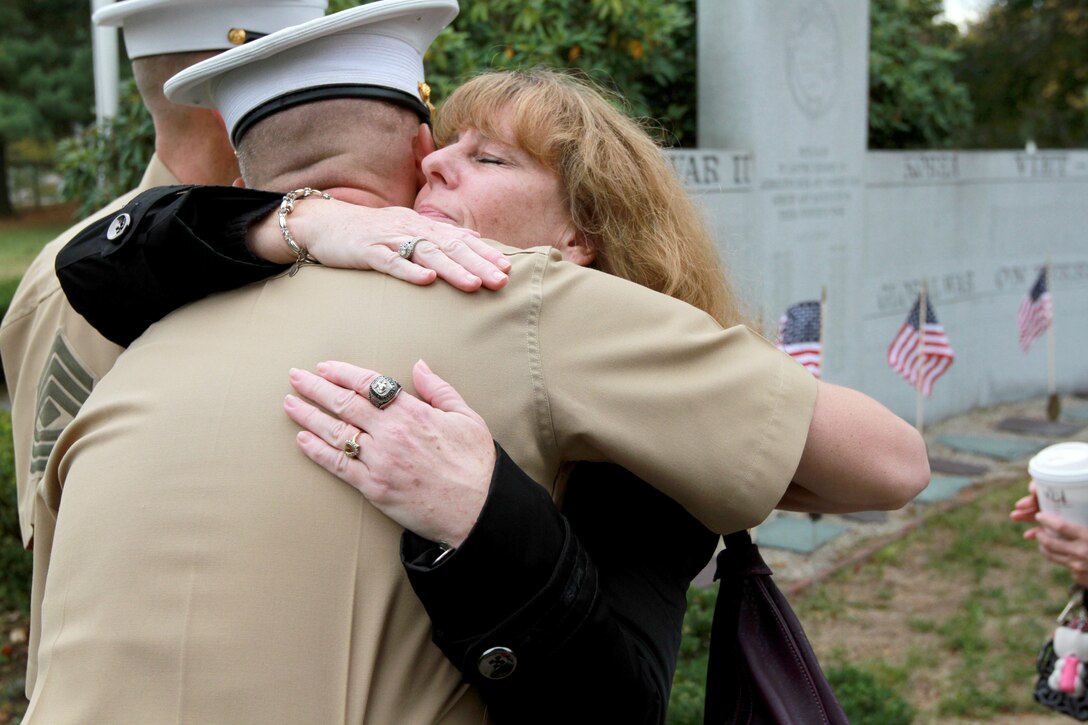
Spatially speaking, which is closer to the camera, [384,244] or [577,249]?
[384,244]

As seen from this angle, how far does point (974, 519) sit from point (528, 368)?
231 inches

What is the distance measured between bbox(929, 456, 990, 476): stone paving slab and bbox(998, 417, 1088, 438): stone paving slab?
1.24m

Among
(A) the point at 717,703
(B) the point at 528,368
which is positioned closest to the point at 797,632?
(A) the point at 717,703

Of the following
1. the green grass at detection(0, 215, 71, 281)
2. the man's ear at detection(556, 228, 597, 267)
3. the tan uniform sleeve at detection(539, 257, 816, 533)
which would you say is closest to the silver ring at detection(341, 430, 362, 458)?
the tan uniform sleeve at detection(539, 257, 816, 533)

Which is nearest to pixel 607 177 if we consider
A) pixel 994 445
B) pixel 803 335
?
pixel 803 335

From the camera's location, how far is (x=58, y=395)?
6.94ft

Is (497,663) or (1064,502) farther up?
(497,663)

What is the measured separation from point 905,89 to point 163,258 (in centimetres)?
800

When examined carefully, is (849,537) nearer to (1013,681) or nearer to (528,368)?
(1013,681)

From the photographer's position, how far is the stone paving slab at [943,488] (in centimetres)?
700

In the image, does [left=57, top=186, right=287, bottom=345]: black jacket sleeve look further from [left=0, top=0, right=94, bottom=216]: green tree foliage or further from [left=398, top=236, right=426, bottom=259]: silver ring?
[left=0, top=0, right=94, bottom=216]: green tree foliage

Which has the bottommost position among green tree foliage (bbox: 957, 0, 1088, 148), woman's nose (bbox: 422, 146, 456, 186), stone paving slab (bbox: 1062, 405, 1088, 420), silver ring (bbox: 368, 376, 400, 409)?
stone paving slab (bbox: 1062, 405, 1088, 420)

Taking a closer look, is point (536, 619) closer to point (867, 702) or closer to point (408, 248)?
point (408, 248)

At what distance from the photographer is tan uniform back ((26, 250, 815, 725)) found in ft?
4.18
